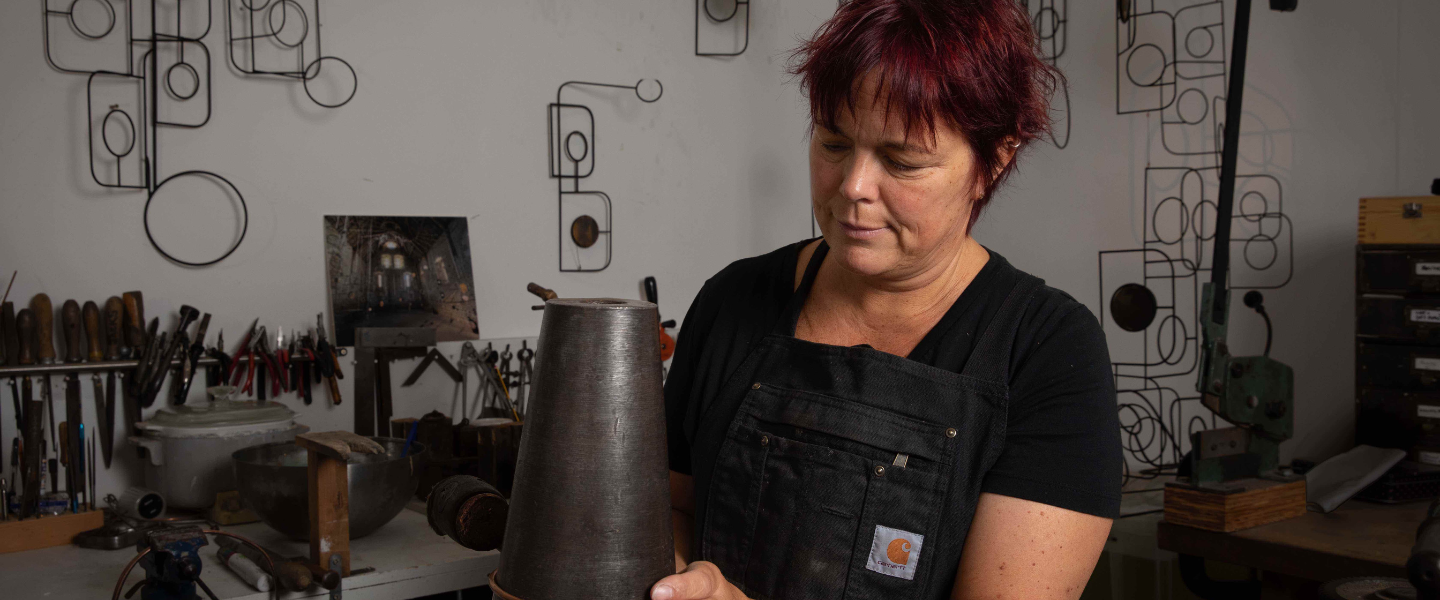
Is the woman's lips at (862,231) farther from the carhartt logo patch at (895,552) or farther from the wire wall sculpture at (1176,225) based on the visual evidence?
the wire wall sculpture at (1176,225)

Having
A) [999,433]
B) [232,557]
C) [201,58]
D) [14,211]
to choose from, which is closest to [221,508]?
[232,557]

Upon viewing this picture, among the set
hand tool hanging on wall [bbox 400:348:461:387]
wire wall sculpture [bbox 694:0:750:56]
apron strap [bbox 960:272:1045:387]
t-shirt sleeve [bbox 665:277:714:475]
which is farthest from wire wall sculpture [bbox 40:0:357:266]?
apron strap [bbox 960:272:1045:387]

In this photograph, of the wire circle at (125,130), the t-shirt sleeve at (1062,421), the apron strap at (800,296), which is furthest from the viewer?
the wire circle at (125,130)

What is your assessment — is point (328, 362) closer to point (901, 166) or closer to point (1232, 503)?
point (901, 166)

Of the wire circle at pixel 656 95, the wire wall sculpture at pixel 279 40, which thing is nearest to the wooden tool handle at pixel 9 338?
the wire wall sculpture at pixel 279 40

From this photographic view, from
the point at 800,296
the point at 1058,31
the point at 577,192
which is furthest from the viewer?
the point at 1058,31

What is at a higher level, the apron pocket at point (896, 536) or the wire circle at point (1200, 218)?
the wire circle at point (1200, 218)

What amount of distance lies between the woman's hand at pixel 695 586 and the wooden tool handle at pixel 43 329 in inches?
72.2

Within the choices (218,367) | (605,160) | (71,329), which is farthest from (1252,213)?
(71,329)

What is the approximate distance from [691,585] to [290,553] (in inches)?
52.6

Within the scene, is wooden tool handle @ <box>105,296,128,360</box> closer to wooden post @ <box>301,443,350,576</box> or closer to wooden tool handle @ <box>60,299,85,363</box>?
wooden tool handle @ <box>60,299,85,363</box>

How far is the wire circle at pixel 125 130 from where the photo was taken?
220 centimetres

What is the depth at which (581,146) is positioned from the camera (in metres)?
2.80

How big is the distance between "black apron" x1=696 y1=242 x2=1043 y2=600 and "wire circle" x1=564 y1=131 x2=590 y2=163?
174 cm
